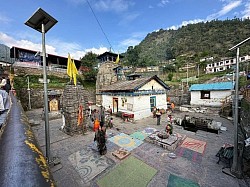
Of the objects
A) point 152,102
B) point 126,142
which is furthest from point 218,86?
point 126,142

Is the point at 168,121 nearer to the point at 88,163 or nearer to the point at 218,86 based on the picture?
the point at 88,163

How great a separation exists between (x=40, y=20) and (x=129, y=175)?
21.9 feet

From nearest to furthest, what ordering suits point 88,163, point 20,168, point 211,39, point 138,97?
point 20,168, point 88,163, point 138,97, point 211,39

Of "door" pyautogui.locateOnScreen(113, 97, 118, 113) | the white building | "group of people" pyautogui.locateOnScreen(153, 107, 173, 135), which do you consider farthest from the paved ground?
the white building

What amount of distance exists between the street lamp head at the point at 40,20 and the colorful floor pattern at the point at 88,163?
5.71 metres

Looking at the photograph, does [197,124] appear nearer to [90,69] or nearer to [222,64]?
[90,69]

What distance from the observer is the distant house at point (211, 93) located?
16.8 metres

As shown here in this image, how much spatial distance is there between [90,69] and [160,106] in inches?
727

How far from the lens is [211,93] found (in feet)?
59.2

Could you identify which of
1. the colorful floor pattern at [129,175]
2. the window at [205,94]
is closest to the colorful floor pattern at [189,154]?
the colorful floor pattern at [129,175]

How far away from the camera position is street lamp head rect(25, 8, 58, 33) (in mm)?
3991

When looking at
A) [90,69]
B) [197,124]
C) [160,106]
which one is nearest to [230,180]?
[197,124]

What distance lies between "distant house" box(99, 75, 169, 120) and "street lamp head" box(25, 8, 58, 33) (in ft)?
30.5

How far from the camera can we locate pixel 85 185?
168 inches
